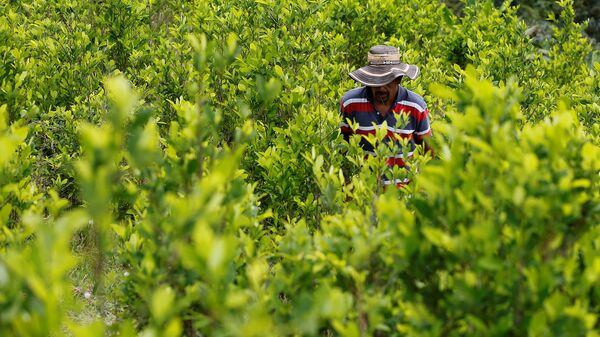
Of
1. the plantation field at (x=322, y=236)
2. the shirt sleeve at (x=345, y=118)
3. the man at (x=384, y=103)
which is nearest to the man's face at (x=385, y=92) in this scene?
the man at (x=384, y=103)

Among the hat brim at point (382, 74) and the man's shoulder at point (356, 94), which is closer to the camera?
the hat brim at point (382, 74)

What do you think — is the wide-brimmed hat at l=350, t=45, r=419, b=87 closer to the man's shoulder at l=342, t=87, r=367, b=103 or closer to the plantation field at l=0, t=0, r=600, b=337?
the man's shoulder at l=342, t=87, r=367, b=103

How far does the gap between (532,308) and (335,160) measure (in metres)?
2.29

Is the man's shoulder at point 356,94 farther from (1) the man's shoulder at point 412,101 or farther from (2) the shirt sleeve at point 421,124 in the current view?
(2) the shirt sleeve at point 421,124

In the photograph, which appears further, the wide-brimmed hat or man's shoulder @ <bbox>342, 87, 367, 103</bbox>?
man's shoulder @ <bbox>342, 87, 367, 103</bbox>

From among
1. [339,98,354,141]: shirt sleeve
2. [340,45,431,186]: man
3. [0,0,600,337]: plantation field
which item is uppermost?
[0,0,600,337]: plantation field

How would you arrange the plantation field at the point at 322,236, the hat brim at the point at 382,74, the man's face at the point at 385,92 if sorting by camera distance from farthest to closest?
the man's face at the point at 385,92 < the hat brim at the point at 382,74 < the plantation field at the point at 322,236

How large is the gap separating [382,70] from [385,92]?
6.1 inches

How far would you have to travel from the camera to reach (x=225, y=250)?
1598 mm

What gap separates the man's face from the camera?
4445 mm

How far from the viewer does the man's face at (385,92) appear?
4445 millimetres

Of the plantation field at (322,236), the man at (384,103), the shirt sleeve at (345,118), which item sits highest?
the plantation field at (322,236)

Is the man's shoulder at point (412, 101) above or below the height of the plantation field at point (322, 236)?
below

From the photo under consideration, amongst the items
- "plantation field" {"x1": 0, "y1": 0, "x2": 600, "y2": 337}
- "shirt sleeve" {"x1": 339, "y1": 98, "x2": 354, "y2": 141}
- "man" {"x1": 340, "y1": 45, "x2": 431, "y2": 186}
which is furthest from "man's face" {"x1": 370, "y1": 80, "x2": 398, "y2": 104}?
"plantation field" {"x1": 0, "y1": 0, "x2": 600, "y2": 337}
